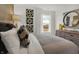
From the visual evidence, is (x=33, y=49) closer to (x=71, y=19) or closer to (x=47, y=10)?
(x=47, y=10)

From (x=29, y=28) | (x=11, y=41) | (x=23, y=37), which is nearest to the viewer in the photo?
(x=11, y=41)

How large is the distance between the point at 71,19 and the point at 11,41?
1110 mm

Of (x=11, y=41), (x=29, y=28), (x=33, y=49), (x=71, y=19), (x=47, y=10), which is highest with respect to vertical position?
(x=47, y=10)

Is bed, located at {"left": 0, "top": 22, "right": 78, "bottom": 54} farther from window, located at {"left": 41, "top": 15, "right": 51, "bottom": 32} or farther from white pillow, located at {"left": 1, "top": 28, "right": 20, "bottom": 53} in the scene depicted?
window, located at {"left": 41, "top": 15, "right": 51, "bottom": 32}

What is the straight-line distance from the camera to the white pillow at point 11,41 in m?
1.88

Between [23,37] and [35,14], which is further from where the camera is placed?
[35,14]

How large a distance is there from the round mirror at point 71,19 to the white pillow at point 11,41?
911 mm

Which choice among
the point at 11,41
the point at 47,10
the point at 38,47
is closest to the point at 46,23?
the point at 47,10

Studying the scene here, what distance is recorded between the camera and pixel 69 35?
228 cm

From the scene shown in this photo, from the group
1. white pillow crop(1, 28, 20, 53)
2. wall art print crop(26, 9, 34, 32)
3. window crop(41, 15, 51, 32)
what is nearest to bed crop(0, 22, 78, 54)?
white pillow crop(1, 28, 20, 53)

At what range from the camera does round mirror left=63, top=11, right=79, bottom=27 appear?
7.61 feet
